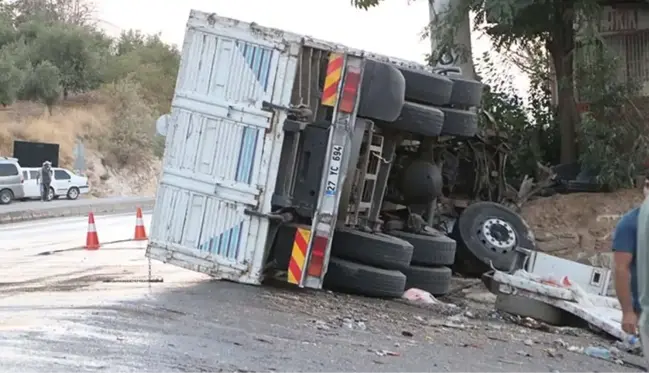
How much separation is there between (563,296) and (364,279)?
5.81 feet

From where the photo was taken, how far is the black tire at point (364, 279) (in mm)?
8773

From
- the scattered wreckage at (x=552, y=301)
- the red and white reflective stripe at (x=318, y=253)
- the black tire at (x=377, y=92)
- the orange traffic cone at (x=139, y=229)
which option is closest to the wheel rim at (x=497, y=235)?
the scattered wreckage at (x=552, y=301)

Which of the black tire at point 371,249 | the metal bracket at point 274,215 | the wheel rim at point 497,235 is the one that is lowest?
the black tire at point 371,249

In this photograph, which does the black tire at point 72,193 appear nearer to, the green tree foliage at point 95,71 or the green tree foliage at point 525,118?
the green tree foliage at point 95,71

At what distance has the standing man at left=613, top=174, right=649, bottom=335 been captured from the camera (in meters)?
4.95

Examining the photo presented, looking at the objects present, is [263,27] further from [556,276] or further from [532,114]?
[532,114]

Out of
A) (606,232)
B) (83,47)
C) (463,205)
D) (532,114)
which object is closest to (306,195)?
(463,205)

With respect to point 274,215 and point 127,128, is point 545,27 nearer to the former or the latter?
point 274,215

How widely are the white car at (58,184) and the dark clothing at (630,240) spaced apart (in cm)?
3343

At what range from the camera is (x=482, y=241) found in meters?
10.9

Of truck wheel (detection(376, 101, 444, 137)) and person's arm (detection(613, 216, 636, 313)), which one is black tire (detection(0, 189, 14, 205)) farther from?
person's arm (detection(613, 216, 636, 313))

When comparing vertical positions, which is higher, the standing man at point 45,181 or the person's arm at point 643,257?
the person's arm at point 643,257

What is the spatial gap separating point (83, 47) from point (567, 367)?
176 feet

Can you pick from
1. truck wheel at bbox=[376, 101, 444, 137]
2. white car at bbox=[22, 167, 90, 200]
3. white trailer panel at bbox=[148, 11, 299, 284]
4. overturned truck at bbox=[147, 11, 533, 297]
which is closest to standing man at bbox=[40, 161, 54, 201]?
white car at bbox=[22, 167, 90, 200]
